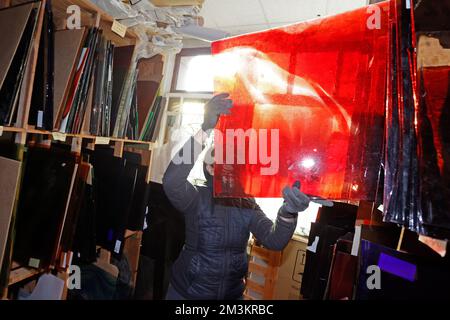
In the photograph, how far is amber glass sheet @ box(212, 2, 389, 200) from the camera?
2.21ft

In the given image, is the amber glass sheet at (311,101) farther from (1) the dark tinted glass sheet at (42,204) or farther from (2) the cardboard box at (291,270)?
(2) the cardboard box at (291,270)

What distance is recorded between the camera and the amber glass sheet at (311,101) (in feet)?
2.21

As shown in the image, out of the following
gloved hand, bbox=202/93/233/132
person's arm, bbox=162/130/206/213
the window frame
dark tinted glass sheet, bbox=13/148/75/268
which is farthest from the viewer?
the window frame

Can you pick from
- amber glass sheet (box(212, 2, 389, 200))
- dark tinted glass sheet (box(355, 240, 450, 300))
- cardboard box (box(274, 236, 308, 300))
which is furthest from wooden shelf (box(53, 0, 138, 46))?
cardboard box (box(274, 236, 308, 300))

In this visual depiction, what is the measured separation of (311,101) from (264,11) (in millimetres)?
2216

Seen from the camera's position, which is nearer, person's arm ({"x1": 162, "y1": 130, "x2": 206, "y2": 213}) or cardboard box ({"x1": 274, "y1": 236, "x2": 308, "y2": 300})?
person's arm ({"x1": 162, "y1": 130, "x2": 206, "y2": 213})

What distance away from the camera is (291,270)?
234cm

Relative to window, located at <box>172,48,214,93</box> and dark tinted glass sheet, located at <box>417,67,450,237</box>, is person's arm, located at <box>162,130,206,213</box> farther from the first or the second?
window, located at <box>172,48,214,93</box>

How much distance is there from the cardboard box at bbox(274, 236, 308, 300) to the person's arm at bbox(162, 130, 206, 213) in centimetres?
148

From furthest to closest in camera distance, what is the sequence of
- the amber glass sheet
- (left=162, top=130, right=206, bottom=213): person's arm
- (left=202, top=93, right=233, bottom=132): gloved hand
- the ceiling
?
the ceiling, (left=162, top=130, right=206, bottom=213): person's arm, (left=202, top=93, right=233, bottom=132): gloved hand, the amber glass sheet

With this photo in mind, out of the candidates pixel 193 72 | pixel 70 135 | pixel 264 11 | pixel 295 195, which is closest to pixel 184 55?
pixel 193 72

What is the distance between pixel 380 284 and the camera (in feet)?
2.64
